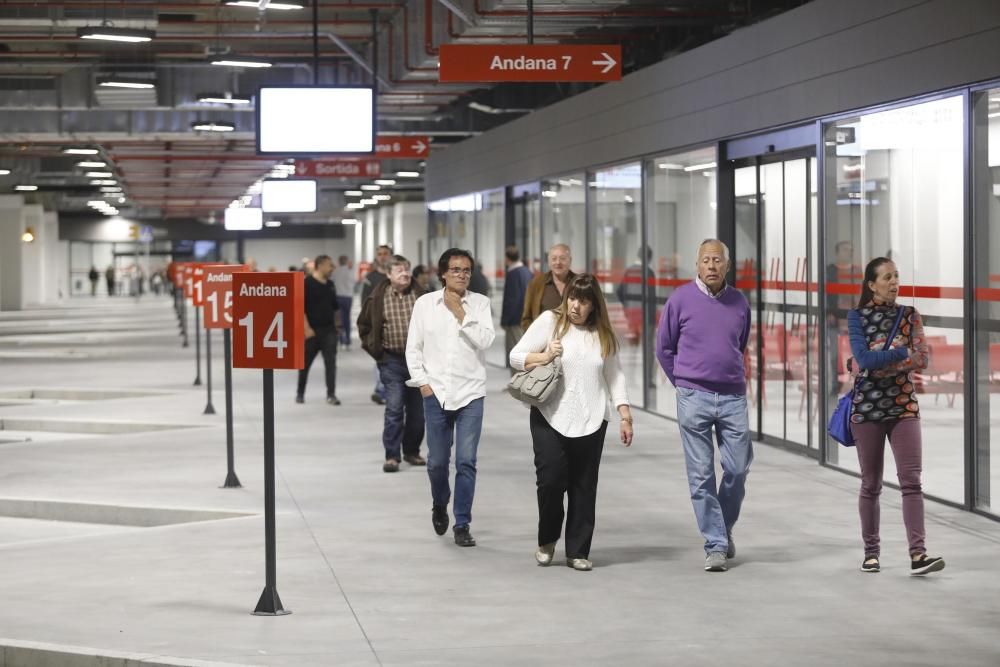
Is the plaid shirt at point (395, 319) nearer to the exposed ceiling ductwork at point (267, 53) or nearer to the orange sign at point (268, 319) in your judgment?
the exposed ceiling ductwork at point (267, 53)

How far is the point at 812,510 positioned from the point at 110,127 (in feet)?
62.3

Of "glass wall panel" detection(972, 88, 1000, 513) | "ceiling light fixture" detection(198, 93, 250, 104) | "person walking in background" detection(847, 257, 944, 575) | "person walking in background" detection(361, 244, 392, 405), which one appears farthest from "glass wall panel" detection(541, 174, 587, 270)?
"person walking in background" detection(847, 257, 944, 575)

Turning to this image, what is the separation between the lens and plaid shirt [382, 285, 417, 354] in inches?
457

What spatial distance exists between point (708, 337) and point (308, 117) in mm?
8618

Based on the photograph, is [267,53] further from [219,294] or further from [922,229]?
[922,229]

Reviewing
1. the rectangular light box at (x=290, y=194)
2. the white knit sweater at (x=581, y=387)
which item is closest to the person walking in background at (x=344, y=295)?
the rectangular light box at (x=290, y=194)

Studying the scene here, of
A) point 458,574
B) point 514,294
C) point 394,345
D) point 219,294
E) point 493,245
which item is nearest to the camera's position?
point 458,574

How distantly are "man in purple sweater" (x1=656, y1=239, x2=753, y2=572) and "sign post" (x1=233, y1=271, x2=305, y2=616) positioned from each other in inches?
81.2

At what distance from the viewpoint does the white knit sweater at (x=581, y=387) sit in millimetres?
7684

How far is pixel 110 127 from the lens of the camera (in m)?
25.8

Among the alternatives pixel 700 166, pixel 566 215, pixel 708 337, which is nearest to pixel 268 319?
pixel 708 337

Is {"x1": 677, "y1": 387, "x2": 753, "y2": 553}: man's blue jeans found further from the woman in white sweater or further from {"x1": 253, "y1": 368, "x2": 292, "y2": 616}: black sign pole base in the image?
{"x1": 253, "y1": 368, "x2": 292, "y2": 616}: black sign pole base

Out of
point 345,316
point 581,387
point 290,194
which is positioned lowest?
point 345,316

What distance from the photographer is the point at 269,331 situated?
673 centimetres
